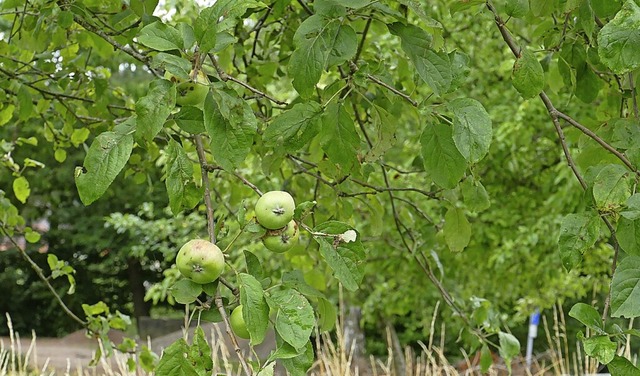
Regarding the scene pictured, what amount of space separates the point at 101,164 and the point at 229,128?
0.12 m

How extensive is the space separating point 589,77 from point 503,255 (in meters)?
2.83

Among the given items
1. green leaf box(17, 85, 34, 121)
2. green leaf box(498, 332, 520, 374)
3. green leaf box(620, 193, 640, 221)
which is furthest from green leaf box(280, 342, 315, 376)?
green leaf box(17, 85, 34, 121)

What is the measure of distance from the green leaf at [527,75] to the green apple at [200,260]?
0.38 metres

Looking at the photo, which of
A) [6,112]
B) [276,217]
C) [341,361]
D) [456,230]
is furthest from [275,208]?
[341,361]

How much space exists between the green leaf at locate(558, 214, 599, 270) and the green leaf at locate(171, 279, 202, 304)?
38 centimetres

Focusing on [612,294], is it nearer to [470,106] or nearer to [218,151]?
[470,106]

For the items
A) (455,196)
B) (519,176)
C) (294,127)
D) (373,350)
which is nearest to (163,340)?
(373,350)

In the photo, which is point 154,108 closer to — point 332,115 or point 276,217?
point 276,217

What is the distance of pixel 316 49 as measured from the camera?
789 millimetres

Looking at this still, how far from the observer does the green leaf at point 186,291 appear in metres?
0.72

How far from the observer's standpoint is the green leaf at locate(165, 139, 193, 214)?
735 mm

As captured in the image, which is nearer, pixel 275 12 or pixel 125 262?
pixel 275 12

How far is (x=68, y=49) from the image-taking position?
76.1 inches

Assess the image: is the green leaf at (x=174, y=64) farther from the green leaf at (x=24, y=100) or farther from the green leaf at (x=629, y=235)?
the green leaf at (x=24, y=100)
